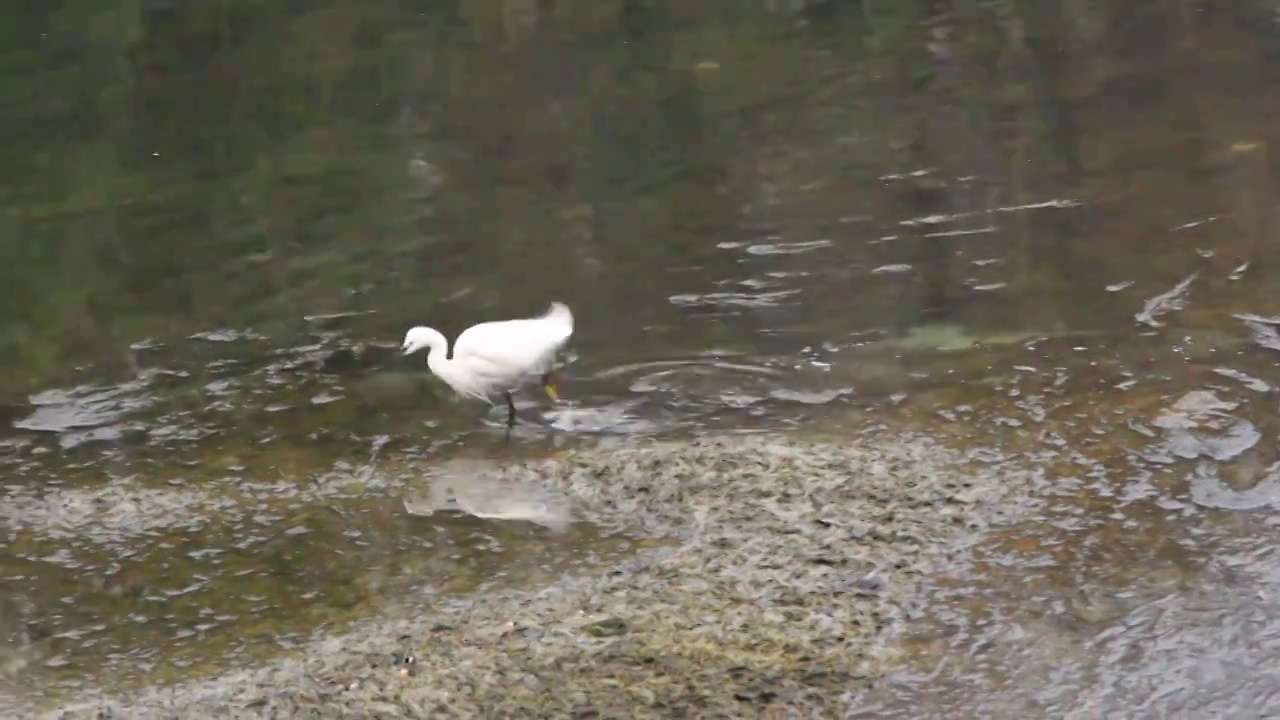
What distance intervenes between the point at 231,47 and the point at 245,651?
16.7 metres

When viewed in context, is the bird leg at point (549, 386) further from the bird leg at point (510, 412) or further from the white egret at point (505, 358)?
the bird leg at point (510, 412)

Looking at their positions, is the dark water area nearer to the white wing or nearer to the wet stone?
the white wing

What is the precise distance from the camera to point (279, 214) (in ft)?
39.0

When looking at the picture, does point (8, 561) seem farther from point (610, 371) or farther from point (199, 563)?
point (610, 371)

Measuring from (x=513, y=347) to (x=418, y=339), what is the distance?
0.71 meters

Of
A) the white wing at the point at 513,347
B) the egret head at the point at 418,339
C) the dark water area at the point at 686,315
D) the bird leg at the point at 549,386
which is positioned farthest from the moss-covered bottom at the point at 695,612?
the egret head at the point at 418,339

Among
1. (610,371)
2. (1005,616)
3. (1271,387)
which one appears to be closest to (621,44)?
(610,371)

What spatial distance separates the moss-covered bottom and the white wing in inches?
39.7

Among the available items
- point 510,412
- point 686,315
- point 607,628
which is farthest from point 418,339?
point 607,628

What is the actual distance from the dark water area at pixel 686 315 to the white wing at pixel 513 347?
34 centimetres

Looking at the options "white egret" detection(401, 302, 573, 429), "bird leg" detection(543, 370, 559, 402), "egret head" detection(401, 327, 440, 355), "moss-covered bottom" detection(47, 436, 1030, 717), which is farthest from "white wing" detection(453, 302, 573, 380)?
"moss-covered bottom" detection(47, 436, 1030, 717)

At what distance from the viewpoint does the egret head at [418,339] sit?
7.66 metres

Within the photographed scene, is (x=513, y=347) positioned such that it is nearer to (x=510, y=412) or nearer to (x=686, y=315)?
(x=510, y=412)

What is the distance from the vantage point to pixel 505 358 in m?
7.23
